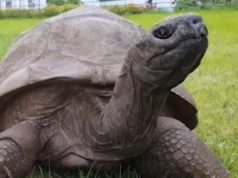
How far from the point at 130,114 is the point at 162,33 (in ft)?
1.23

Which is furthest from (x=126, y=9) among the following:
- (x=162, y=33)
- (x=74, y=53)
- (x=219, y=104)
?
(x=162, y=33)

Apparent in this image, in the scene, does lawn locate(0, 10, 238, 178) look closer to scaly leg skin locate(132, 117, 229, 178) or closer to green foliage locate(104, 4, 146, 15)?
scaly leg skin locate(132, 117, 229, 178)

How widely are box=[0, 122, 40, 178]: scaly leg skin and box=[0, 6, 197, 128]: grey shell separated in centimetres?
17

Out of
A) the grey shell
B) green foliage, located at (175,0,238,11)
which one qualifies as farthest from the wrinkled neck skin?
green foliage, located at (175,0,238,11)

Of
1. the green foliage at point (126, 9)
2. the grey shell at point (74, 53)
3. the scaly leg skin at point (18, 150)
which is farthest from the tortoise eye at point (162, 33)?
the green foliage at point (126, 9)

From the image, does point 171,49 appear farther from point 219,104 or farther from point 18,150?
point 219,104

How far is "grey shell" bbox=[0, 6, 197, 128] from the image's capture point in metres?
2.34

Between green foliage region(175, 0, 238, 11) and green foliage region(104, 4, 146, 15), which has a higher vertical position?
green foliage region(175, 0, 238, 11)

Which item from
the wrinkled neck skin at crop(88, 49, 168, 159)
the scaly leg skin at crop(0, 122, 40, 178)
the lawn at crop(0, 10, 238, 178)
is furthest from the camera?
the lawn at crop(0, 10, 238, 178)

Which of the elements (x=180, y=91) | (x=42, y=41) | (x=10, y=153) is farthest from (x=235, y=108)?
(x=10, y=153)

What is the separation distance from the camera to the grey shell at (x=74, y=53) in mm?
2344

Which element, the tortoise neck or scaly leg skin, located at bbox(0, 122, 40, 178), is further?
scaly leg skin, located at bbox(0, 122, 40, 178)

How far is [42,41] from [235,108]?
5.52 ft

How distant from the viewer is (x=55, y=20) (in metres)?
2.75
